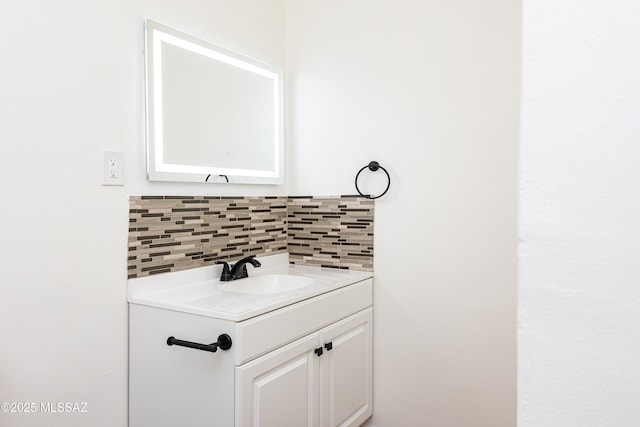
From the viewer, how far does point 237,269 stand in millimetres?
2033

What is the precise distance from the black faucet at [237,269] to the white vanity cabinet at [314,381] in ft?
1.54

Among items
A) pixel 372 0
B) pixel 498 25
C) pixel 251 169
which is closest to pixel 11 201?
pixel 251 169

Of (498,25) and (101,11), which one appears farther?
(498,25)

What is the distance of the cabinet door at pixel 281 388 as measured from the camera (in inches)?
56.5

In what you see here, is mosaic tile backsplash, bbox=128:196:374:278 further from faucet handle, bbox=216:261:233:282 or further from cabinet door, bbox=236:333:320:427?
cabinet door, bbox=236:333:320:427

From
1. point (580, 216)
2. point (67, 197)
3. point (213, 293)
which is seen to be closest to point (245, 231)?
point (213, 293)

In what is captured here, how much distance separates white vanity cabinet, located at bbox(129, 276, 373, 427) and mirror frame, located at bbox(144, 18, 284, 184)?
0.54 m

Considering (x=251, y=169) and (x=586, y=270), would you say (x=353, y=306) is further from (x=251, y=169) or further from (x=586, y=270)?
(x=586, y=270)

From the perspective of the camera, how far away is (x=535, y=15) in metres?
0.43

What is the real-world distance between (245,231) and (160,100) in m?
0.75

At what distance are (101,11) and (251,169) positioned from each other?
934 mm

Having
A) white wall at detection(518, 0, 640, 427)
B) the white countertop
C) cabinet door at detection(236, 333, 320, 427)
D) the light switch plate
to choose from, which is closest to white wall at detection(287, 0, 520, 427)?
the white countertop

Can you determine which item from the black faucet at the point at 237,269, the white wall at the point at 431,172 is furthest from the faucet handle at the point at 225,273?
the white wall at the point at 431,172

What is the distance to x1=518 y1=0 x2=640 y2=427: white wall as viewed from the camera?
0.39 meters
